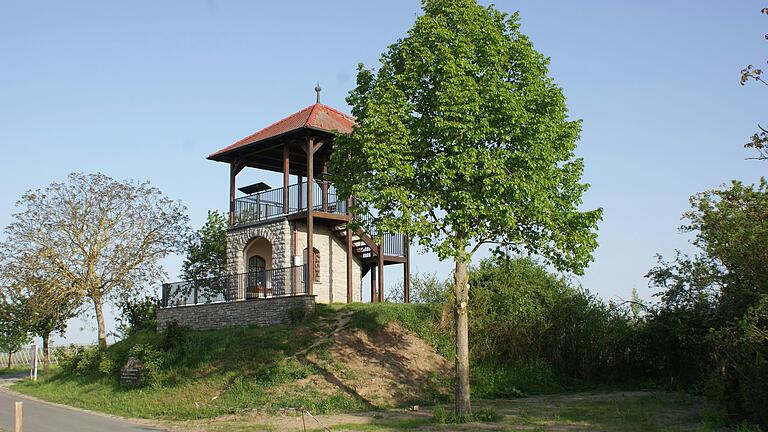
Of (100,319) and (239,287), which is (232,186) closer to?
(239,287)

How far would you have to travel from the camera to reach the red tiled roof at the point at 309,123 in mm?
27406

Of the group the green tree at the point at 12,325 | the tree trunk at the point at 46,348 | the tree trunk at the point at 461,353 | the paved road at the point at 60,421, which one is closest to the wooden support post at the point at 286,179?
the paved road at the point at 60,421

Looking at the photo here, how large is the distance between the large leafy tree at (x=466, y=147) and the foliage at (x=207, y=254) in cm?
1983

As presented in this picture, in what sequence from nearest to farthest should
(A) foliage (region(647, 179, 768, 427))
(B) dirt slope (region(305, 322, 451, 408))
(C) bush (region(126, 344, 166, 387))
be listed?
(A) foliage (region(647, 179, 768, 427)) < (B) dirt slope (region(305, 322, 451, 408)) < (C) bush (region(126, 344, 166, 387))

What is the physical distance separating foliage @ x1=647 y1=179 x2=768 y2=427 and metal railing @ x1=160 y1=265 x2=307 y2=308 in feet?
39.1

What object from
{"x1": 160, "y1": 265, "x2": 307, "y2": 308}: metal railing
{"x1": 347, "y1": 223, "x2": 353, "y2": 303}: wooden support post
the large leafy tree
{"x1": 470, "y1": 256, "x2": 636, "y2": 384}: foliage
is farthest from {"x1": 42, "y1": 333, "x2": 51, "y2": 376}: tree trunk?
the large leafy tree

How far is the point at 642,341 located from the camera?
77.7 feet

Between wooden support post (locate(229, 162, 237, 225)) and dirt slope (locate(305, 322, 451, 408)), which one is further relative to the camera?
wooden support post (locate(229, 162, 237, 225))

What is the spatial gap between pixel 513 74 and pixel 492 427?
302 inches

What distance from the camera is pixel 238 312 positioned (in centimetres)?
2677

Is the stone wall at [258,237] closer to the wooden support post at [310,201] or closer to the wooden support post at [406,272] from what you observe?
the wooden support post at [310,201]

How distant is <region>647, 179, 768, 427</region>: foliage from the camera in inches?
552

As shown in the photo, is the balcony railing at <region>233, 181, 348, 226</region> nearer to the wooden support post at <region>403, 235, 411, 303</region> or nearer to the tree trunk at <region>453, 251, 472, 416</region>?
the wooden support post at <region>403, 235, 411, 303</region>

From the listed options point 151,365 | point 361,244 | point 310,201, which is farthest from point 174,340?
point 361,244
